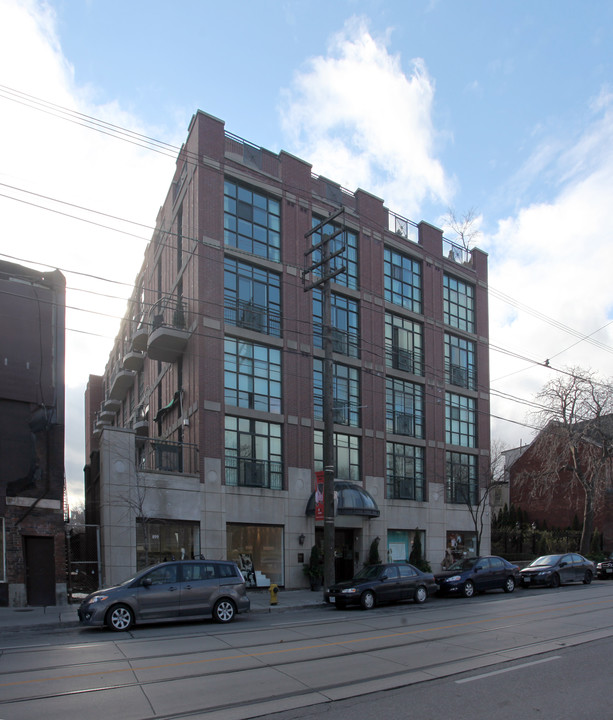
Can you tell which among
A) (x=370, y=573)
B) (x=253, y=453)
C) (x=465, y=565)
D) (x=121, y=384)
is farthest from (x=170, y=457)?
(x=121, y=384)

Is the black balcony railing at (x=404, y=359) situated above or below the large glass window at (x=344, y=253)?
below

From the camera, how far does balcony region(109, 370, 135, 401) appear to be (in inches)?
1638

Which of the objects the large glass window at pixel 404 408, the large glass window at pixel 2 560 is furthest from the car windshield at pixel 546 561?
the large glass window at pixel 2 560

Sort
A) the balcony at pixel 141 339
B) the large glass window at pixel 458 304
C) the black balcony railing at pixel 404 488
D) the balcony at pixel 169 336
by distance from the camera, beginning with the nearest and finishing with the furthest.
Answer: the balcony at pixel 169 336 → the balcony at pixel 141 339 → the black balcony railing at pixel 404 488 → the large glass window at pixel 458 304

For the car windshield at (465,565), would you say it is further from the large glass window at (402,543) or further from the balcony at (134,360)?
the balcony at (134,360)

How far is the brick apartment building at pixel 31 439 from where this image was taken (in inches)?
781

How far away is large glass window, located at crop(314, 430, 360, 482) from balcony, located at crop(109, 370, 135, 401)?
55.2ft

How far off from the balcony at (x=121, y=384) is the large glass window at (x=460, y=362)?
752 inches

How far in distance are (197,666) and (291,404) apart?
1812 cm

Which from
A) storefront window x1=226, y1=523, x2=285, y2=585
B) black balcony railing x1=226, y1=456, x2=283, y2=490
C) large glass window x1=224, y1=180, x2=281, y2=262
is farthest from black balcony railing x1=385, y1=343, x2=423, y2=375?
storefront window x1=226, y1=523, x2=285, y2=585

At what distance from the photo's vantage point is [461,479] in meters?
35.8

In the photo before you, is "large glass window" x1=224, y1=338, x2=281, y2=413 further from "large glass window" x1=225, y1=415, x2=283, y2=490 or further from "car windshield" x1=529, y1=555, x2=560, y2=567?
"car windshield" x1=529, y1=555, x2=560, y2=567

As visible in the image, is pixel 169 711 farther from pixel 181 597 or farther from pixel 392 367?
pixel 392 367

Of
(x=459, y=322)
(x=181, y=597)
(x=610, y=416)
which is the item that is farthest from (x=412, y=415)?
(x=181, y=597)
